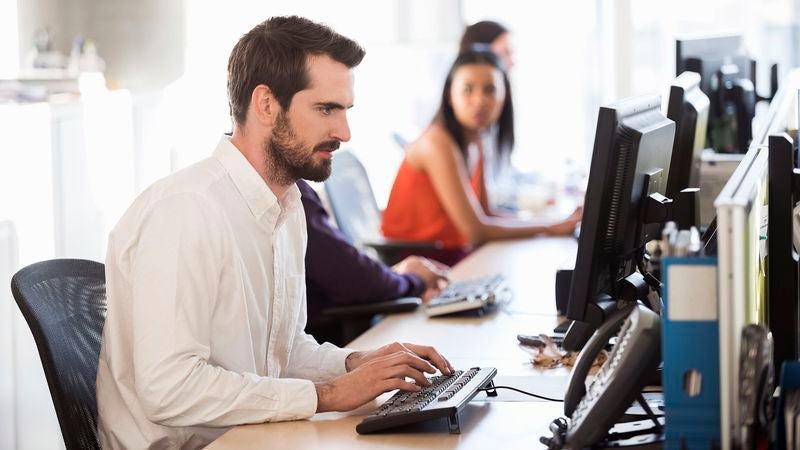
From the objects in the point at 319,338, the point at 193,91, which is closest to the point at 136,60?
the point at 193,91

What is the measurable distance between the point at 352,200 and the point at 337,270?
1117 millimetres

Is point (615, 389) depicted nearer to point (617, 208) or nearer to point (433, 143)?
point (617, 208)

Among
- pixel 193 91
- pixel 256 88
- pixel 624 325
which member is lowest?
pixel 624 325

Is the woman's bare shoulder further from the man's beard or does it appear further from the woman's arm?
the man's beard

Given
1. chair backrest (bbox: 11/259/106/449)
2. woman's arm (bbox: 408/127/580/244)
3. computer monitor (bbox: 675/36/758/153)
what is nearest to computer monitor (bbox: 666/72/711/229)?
computer monitor (bbox: 675/36/758/153)

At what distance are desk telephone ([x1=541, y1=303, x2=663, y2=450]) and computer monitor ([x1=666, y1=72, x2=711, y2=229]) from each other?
1.77 feet

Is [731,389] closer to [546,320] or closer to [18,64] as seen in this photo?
[546,320]

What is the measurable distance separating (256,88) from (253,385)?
511 millimetres

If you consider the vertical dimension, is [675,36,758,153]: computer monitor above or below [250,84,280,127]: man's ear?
above

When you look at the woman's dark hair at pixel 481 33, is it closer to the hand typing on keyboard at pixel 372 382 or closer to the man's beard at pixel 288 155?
the man's beard at pixel 288 155

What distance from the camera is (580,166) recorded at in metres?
5.18

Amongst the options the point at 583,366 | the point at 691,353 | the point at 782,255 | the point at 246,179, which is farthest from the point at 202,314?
the point at 782,255

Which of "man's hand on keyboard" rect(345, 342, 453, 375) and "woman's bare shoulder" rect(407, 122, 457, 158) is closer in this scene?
"man's hand on keyboard" rect(345, 342, 453, 375)

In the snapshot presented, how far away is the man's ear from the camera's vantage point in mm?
1817
